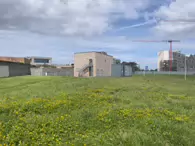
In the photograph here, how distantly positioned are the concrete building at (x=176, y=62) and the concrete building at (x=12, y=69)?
76.7m

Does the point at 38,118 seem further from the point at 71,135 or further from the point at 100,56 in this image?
the point at 100,56

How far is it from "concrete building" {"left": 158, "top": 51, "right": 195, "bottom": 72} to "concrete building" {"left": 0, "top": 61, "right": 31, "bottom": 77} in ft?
Answer: 252

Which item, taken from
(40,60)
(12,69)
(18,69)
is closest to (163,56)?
(40,60)

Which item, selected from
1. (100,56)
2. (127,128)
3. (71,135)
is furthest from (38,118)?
(100,56)

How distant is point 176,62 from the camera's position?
111562mm

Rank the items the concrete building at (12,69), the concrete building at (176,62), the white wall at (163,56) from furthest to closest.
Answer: the white wall at (163,56), the concrete building at (176,62), the concrete building at (12,69)

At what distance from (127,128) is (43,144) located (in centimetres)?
276

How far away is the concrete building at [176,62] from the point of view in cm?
9921

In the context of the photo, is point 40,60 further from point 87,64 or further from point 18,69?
point 18,69

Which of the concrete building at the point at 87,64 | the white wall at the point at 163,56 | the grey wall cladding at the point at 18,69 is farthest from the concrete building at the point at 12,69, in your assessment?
the white wall at the point at 163,56

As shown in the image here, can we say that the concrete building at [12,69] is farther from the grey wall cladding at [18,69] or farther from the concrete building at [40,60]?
the concrete building at [40,60]

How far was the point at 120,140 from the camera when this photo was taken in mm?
5598

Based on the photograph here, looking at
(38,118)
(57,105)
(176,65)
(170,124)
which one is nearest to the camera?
(170,124)

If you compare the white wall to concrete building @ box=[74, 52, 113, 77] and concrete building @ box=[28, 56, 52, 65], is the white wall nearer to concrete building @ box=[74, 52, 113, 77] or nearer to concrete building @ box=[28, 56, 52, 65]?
concrete building @ box=[74, 52, 113, 77]
